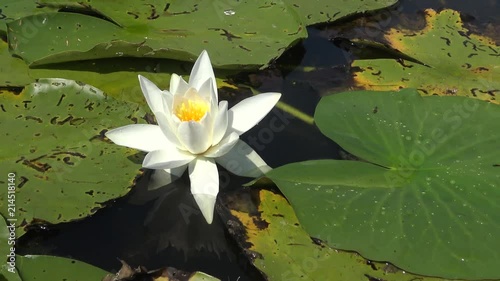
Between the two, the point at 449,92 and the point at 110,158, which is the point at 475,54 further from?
the point at 110,158

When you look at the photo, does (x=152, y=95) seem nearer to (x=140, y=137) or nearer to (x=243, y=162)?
(x=140, y=137)

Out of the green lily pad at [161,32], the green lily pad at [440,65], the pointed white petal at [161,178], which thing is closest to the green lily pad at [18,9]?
the green lily pad at [161,32]

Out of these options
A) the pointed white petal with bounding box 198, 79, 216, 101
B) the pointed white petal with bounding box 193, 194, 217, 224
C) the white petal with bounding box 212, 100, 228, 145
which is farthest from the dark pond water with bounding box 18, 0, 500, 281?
the pointed white petal with bounding box 198, 79, 216, 101

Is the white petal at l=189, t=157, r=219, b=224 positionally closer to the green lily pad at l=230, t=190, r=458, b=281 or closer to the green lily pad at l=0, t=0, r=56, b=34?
the green lily pad at l=230, t=190, r=458, b=281

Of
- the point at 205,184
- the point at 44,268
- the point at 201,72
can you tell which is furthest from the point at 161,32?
the point at 44,268

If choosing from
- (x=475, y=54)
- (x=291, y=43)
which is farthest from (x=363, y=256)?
(x=475, y=54)

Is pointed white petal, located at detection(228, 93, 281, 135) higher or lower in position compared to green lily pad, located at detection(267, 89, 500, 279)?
higher
